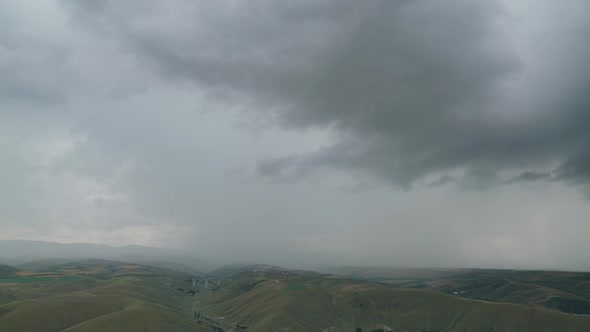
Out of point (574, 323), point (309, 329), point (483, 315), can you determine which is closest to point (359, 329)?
point (309, 329)

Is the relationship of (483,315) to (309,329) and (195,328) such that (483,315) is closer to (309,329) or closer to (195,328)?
(309,329)

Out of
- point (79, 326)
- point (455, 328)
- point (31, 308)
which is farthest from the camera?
point (455, 328)

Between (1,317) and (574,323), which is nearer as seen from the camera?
(1,317)

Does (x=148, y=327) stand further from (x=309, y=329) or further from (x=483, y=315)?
(x=483, y=315)

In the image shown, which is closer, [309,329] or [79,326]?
[79,326]

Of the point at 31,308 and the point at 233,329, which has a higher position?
the point at 31,308

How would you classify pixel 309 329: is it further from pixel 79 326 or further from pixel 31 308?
pixel 31 308

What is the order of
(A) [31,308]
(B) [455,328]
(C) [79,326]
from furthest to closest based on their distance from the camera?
(B) [455,328]
(A) [31,308]
(C) [79,326]

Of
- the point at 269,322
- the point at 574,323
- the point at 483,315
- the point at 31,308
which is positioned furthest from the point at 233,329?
the point at 574,323

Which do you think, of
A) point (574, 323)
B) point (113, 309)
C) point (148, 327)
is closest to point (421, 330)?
point (574, 323)
